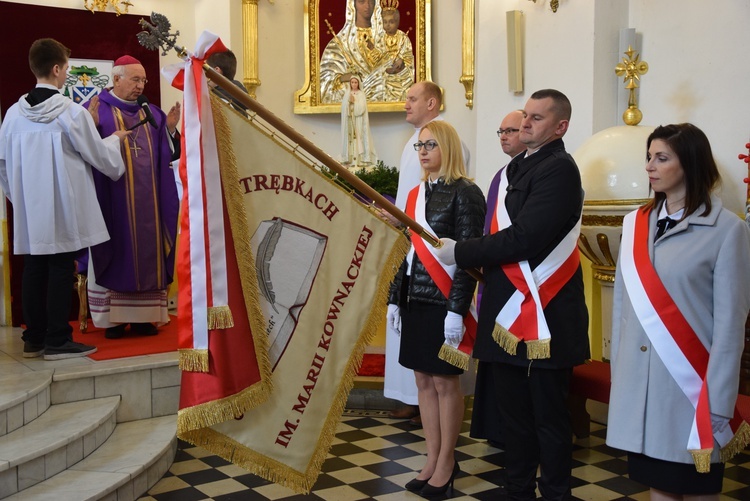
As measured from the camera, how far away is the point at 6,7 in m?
6.65

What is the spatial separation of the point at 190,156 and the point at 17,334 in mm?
3996

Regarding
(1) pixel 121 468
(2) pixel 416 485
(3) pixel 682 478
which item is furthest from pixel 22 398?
(3) pixel 682 478

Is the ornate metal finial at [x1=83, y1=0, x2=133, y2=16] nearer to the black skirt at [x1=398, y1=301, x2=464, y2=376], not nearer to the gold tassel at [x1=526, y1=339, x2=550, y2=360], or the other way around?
the black skirt at [x1=398, y1=301, x2=464, y2=376]

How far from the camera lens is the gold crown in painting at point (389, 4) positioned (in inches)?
352

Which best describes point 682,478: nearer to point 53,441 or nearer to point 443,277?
point 443,277

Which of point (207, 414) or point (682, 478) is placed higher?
point (207, 414)

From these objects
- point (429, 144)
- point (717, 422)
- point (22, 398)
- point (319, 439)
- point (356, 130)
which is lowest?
point (22, 398)

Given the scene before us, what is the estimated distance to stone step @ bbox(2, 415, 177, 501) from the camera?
10.9ft

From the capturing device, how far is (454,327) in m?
3.41

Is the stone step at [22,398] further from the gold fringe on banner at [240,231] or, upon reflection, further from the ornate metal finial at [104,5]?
the ornate metal finial at [104,5]

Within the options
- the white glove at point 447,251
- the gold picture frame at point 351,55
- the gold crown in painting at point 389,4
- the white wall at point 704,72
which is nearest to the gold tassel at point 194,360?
the white glove at point 447,251

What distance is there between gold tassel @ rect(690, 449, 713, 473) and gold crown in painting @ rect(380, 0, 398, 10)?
289 inches

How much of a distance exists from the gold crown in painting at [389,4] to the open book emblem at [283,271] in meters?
6.84

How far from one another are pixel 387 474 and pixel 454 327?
1.01m
